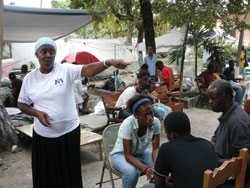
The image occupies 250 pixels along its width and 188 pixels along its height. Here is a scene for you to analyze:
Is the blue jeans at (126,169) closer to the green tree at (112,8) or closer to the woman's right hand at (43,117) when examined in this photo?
the woman's right hand at (43,117)

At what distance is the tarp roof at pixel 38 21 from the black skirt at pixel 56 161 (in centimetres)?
537

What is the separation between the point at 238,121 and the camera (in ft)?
7.38

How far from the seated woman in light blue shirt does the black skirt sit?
0.47 metres

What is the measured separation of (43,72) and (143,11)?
6.63 metres

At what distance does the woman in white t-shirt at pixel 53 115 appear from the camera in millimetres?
2371

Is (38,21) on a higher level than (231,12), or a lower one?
lower

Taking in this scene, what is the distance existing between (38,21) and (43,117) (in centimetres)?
646

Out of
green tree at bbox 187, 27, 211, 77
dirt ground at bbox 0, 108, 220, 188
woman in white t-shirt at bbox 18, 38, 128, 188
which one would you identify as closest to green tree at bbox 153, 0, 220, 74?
green tree at bbox 187, 27, 211, 77

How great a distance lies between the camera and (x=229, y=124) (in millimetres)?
2301

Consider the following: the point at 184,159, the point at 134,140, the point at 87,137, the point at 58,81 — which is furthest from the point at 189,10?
the point at 184,159

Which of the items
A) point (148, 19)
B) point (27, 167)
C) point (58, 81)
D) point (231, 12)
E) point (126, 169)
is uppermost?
point (231, 12)

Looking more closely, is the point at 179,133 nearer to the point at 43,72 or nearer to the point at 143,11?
the point at 43,72

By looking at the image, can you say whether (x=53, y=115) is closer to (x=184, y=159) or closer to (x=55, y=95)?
(x=55, y=95)

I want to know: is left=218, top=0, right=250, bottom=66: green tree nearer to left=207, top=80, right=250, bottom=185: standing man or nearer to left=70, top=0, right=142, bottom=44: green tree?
left=70, top=0, right=142, bottom=44: green tree
